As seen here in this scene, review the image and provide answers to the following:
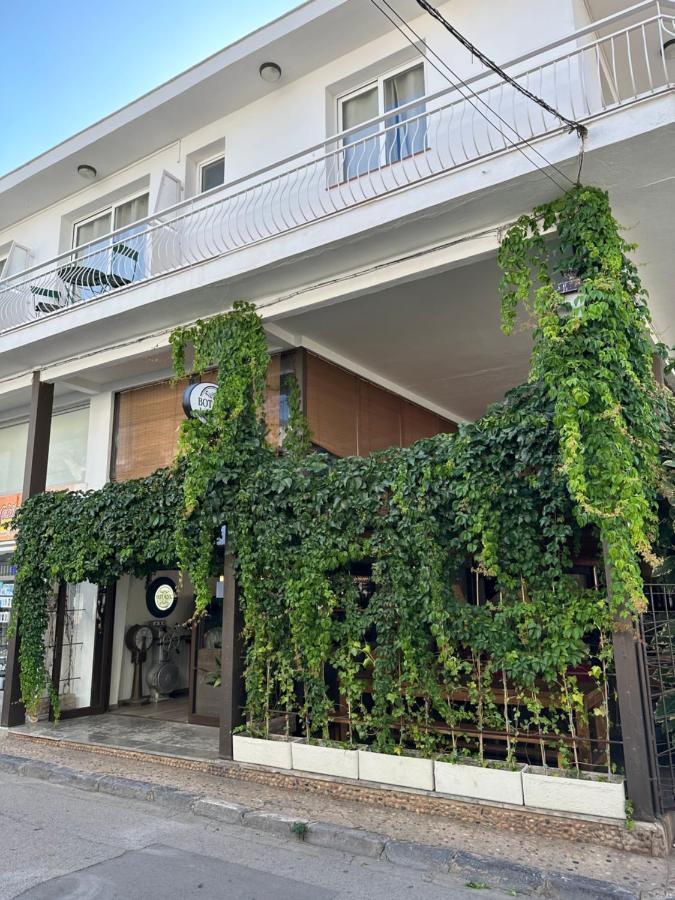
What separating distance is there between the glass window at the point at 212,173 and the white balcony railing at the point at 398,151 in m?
0.58

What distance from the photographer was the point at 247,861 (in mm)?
4738

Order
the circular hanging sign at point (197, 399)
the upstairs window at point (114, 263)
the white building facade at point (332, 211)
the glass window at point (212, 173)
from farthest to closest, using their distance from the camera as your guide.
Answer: the glass window at point (212, 173)
the upstairs window at point (114, 263)
the circular hanging sign at point (197, 399)
the white building facade at point (332, 211)

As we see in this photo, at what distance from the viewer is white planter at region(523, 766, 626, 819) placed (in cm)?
489

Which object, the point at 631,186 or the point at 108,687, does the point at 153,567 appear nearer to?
the point at 108,687

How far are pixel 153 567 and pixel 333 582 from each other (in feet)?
10.7

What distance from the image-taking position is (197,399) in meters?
7.61

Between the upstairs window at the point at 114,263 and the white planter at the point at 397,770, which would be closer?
the white planter at the point at 397,770

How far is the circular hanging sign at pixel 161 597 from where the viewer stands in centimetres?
1130

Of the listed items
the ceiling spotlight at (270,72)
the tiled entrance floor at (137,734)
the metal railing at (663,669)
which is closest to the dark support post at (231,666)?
the tiled entrance floor at (137,734)

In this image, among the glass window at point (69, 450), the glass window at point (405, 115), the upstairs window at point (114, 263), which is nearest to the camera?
the glass window at point (405, 115)

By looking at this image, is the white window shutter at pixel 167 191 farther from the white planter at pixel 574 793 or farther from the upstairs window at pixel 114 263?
the white planter at pixel 574 793

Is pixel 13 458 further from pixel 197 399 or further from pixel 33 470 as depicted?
pixel 197 399

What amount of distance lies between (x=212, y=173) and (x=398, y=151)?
11.6 feet

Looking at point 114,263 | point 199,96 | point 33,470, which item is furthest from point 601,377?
point 33,470
